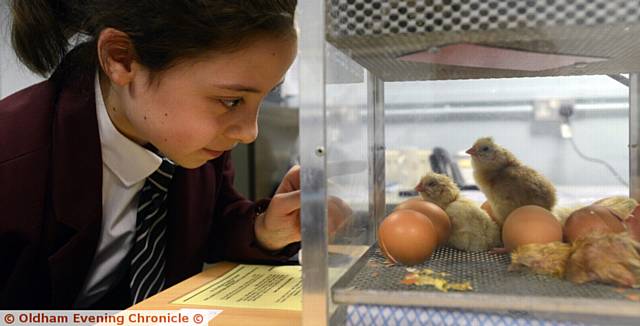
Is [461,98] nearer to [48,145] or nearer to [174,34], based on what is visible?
[174,34]

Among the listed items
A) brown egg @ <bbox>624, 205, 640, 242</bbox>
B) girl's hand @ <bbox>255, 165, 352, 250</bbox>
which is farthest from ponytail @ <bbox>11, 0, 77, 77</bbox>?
brown egg @ <bbox>624, 205, 640, 242</bbox>

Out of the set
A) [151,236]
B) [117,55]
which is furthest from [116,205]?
[117,55]

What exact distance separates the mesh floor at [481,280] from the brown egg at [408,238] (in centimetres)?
1

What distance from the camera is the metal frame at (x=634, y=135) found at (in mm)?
613

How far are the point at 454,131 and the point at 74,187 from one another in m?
0.58

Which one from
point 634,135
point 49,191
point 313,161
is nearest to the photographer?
point 313,161

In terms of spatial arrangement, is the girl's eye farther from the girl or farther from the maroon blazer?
the maroon blazer

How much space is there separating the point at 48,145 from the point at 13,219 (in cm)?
12

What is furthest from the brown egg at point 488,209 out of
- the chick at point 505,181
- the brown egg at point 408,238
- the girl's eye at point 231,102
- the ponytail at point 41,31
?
the ponytail at point 41,31

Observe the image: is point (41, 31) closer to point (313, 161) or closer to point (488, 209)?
point (313, 161)

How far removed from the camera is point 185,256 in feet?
3.42

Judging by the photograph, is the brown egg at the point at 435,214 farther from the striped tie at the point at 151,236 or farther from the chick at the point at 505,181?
the striped tie at the point at 151,236

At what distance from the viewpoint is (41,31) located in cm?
85

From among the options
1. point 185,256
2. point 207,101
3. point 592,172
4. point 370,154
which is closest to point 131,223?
point 185,256
